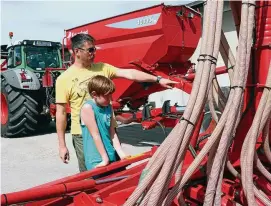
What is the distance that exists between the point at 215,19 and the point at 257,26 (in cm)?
50

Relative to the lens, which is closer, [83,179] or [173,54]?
[83,179]

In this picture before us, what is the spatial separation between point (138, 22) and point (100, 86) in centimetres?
403

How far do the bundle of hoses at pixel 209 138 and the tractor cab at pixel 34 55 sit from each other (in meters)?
7.24

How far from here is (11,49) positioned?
8805 mm

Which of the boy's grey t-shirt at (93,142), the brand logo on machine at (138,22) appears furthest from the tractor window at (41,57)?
the boy's grey t-shirt at (93,142)

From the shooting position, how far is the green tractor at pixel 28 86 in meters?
7.77

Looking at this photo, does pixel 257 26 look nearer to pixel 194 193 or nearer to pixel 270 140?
pixel 270 140

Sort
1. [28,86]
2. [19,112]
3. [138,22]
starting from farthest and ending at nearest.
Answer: [28,86] → [19,112] → [138,22]

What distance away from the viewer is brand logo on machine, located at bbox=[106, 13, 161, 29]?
5.97m

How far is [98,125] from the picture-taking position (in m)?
2.52

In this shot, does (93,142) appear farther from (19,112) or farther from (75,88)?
(19,112)

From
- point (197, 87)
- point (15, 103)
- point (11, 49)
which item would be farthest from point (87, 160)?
point (11, 49)

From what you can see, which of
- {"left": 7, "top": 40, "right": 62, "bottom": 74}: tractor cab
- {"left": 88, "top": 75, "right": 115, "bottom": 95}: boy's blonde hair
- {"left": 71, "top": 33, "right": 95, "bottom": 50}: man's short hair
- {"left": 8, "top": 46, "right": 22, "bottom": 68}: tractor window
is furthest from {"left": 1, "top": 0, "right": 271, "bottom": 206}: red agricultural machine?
{"left": 8, "top": 46, "right": 22, "bottom": 68}: tractor window

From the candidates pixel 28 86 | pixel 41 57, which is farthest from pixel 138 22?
pixel 41 57
